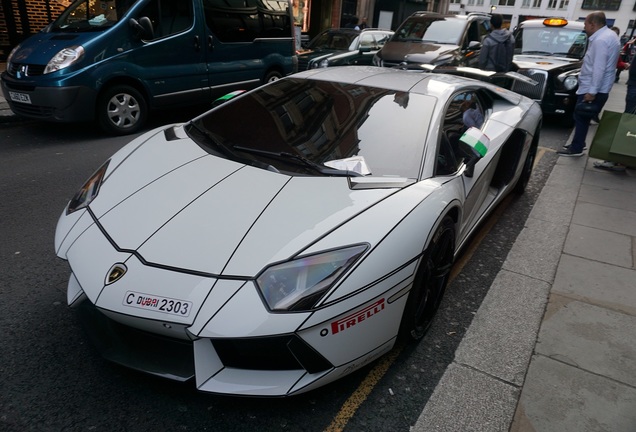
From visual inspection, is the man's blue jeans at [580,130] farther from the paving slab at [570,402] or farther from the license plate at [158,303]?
the license plate at [158,303]

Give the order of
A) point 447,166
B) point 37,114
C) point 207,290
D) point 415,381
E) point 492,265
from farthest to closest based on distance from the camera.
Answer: point 37,114 < point 492,265 < point 447,166 < point 415,381 < point 207,290

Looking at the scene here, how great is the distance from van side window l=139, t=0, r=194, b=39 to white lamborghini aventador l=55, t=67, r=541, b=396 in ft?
13.7

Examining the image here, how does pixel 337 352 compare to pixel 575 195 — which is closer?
pixel 337 352

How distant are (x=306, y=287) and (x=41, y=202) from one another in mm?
3266

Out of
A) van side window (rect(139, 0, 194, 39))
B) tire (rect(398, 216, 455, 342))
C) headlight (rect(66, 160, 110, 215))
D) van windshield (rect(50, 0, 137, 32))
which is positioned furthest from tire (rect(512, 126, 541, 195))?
van windshield (rect(50, 0, 137, 32))

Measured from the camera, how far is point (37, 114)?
599 cm

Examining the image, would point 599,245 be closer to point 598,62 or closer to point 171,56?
point 598,62

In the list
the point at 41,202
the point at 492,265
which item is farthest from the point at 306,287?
the point at 41,202

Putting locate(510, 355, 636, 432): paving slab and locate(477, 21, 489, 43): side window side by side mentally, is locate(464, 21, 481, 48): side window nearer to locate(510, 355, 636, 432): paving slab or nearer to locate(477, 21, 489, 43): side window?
locate(477, 21, 489, 43): side window

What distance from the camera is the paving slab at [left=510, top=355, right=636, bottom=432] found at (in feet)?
6.84

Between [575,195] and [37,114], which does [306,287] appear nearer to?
[575,195]

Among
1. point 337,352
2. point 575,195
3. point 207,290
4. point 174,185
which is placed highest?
point 174,185

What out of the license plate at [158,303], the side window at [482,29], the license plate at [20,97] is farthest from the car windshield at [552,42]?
the license plate at [158,303]

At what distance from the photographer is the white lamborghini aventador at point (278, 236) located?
1802mm
